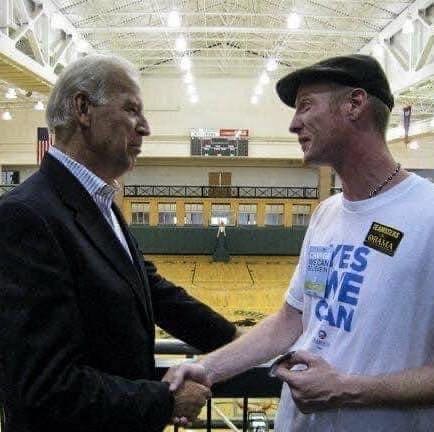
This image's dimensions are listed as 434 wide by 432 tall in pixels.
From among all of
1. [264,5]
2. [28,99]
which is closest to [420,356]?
[264,5]

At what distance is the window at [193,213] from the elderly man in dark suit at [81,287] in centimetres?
2178

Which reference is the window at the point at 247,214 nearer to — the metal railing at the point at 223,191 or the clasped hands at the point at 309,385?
the metal railing at the point at 223,191

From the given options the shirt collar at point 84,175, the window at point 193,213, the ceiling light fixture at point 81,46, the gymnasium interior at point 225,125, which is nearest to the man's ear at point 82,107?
the shirt collar at point 84,175

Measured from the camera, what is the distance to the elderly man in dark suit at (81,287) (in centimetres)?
138

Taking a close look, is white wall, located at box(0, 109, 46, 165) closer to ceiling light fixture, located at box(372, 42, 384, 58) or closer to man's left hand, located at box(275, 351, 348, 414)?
ceiling light fixture, located at box(372, 42, 384, 58)

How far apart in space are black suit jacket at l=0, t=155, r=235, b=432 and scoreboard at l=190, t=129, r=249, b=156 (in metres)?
20.4

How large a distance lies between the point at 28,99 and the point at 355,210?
21.7 meters

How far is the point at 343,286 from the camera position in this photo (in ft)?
5.14

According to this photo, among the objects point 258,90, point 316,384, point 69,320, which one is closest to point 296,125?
point 316,384

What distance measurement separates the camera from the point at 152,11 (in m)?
13.0

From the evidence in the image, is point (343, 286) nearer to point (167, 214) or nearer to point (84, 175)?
point (84, 175)

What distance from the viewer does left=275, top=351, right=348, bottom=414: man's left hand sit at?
144cm

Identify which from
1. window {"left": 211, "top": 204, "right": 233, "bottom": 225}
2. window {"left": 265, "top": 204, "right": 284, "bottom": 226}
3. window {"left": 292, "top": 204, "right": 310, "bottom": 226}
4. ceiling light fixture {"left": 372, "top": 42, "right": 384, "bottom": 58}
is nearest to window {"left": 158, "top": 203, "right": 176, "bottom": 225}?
window {"left": 211, "top": 204, "right": 233, "bottom": 225}

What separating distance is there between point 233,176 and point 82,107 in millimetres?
23787
